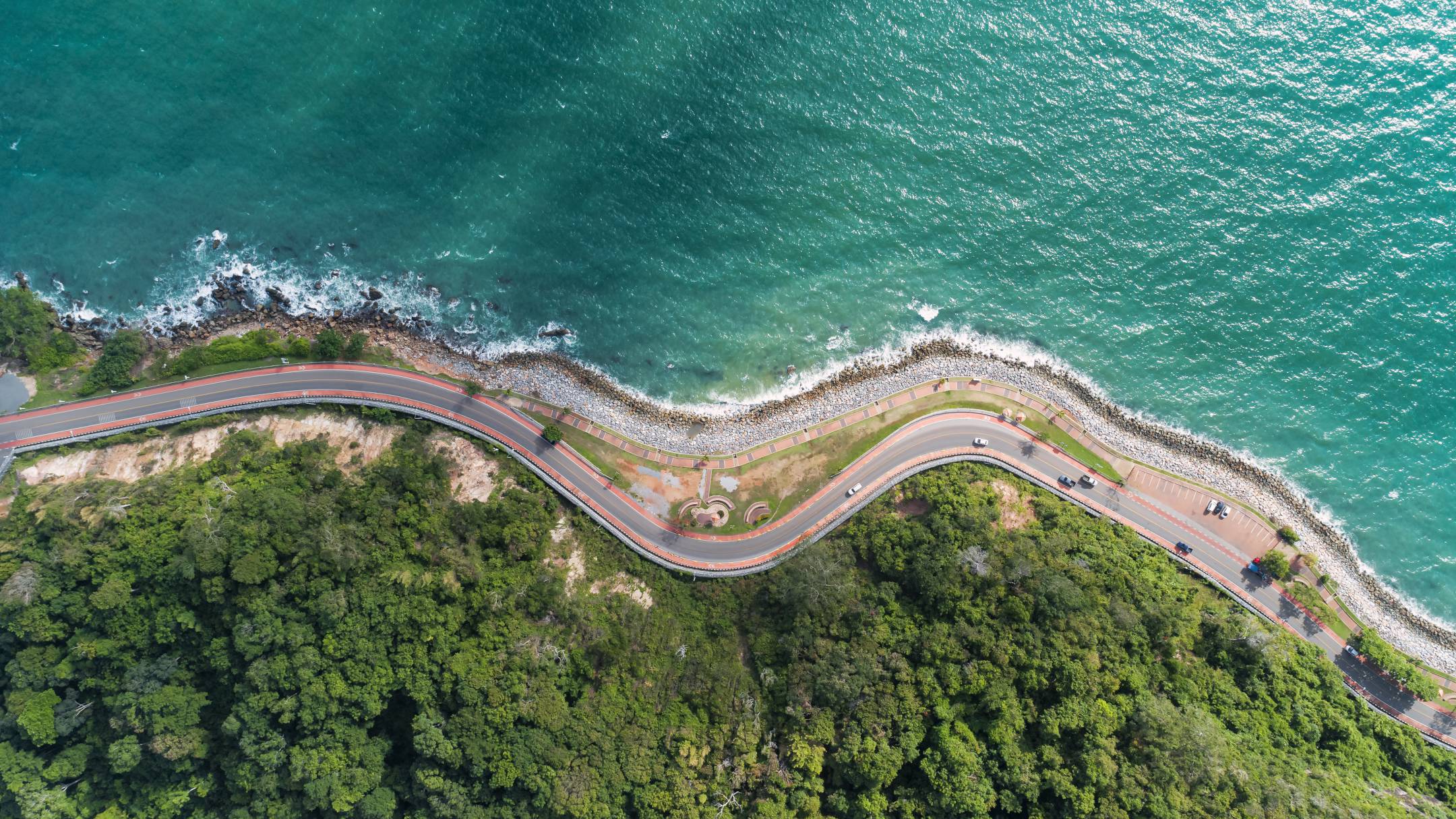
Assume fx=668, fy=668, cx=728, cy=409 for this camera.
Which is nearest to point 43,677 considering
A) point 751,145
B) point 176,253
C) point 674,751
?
point 176,253

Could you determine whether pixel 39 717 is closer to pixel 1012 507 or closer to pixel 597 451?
pixel 597 451

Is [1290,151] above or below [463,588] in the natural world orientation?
above

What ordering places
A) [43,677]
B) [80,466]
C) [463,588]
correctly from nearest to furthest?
[43,677] < [463,588] < [80,466]

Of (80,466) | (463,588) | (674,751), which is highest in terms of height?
(80,466)

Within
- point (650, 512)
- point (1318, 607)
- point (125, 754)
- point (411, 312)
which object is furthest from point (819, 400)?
point (125, 754)

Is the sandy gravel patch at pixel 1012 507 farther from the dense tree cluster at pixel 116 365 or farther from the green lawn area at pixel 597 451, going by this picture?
the dense tree cluster at pixel 116 365

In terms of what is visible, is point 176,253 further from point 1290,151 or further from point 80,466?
point 1290,151
